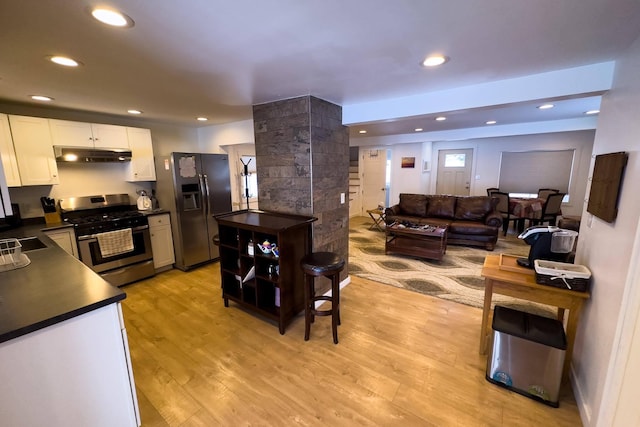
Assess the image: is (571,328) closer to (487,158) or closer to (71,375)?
(71,375)

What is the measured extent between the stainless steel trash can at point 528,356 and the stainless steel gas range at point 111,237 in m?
4.01

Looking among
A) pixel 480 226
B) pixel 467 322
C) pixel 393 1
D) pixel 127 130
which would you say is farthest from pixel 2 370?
pixel 480 226

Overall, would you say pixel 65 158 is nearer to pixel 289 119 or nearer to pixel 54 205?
pixel 54 205

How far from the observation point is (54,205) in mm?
3123

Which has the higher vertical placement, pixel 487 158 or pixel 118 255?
pixel 487 158

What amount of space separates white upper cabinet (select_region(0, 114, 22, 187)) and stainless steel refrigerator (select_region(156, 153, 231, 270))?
1.40m

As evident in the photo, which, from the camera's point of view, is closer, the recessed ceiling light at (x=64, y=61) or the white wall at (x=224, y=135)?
the recessed ceiling light at (x=64, y=61)

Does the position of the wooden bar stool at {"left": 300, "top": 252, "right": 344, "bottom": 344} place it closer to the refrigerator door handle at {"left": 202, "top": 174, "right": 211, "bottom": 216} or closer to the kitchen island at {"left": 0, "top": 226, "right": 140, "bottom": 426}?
the kitchen island at {"left": 0, "top": 226, "right": 140, "bottom": 426}

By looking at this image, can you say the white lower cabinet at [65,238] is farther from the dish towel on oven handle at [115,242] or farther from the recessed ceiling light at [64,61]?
the recessed ceiling light at [64,61]

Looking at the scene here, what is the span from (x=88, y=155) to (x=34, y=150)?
1.49ft

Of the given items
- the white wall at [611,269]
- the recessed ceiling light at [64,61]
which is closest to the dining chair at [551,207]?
the white wall at [611,269]

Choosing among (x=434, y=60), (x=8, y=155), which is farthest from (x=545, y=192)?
(x=8, y=155)

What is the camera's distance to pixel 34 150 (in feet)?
9.50

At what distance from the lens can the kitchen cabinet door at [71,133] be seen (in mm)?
3002
